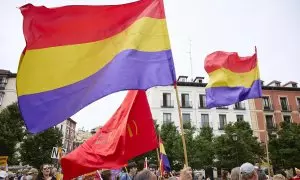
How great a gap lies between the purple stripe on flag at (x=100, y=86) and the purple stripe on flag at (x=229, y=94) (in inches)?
149

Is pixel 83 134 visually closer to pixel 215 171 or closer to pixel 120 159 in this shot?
pixel 215 171

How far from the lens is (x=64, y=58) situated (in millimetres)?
4980

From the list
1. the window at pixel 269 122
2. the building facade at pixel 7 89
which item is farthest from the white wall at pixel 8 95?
the window at pixel 269 122

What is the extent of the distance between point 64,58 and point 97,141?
2.14m

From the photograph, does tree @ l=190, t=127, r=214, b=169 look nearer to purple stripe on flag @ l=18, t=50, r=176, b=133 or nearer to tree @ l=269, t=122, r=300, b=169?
tree @ l=269, t=122, r=300, b=169

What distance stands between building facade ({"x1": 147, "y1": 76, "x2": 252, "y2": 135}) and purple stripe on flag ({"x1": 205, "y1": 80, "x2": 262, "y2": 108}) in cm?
3417

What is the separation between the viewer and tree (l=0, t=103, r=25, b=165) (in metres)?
32.8

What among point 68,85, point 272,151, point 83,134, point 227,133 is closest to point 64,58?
point 68,85

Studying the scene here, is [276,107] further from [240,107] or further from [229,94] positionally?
[229,94]

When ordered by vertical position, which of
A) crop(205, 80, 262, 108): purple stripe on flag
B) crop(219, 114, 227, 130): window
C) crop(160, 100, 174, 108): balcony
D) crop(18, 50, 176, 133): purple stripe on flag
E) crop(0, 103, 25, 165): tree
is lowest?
crop(18, 50, 176, 133): purple stripe on flag

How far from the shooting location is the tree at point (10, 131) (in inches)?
1291

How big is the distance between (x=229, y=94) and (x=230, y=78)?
23.9 inches

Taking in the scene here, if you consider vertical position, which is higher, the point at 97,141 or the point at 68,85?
the point at 68,85

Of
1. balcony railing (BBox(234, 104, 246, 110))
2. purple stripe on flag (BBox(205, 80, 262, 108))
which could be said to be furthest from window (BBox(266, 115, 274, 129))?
purple stripe on flag (BBox(205, 80, 262, 108))
